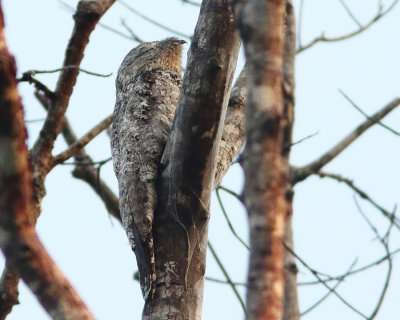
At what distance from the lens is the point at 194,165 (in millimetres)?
3562

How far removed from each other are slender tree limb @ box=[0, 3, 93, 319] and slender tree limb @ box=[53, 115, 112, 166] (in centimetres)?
286

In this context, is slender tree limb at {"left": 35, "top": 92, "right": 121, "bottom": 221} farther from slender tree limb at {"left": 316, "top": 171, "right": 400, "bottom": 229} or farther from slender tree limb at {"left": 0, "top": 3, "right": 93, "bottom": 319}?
slender tree limb at {"left": 0, "top": 3, "right": 93, "bottom": 319}

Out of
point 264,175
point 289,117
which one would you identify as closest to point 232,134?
point 289,117

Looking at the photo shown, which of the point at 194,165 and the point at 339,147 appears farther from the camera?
the point at 339,147

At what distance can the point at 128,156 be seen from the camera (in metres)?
4.24

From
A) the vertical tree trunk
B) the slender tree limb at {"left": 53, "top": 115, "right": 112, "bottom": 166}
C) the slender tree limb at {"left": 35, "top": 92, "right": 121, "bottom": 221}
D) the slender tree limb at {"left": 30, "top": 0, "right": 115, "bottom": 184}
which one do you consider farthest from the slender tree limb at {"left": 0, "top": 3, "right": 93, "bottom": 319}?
the slender tree limb at {"left": 35, "top": 92, "right": 121, "bottom": 221}

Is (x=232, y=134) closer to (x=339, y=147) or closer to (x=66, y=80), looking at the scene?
(x=339, y=147)

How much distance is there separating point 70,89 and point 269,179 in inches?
127

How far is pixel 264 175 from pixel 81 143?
374 centimetres

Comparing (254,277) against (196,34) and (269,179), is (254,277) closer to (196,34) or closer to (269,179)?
(269,179)

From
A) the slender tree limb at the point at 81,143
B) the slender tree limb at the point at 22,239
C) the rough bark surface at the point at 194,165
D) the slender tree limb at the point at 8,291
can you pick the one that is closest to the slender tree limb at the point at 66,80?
the slender tree limb at the point at 81,143

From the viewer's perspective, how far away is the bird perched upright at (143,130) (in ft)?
12.4

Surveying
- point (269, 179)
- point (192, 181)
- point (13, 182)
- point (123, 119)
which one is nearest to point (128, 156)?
point (123, 119)

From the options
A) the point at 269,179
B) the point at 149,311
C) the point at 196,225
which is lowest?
the point at 269,179
